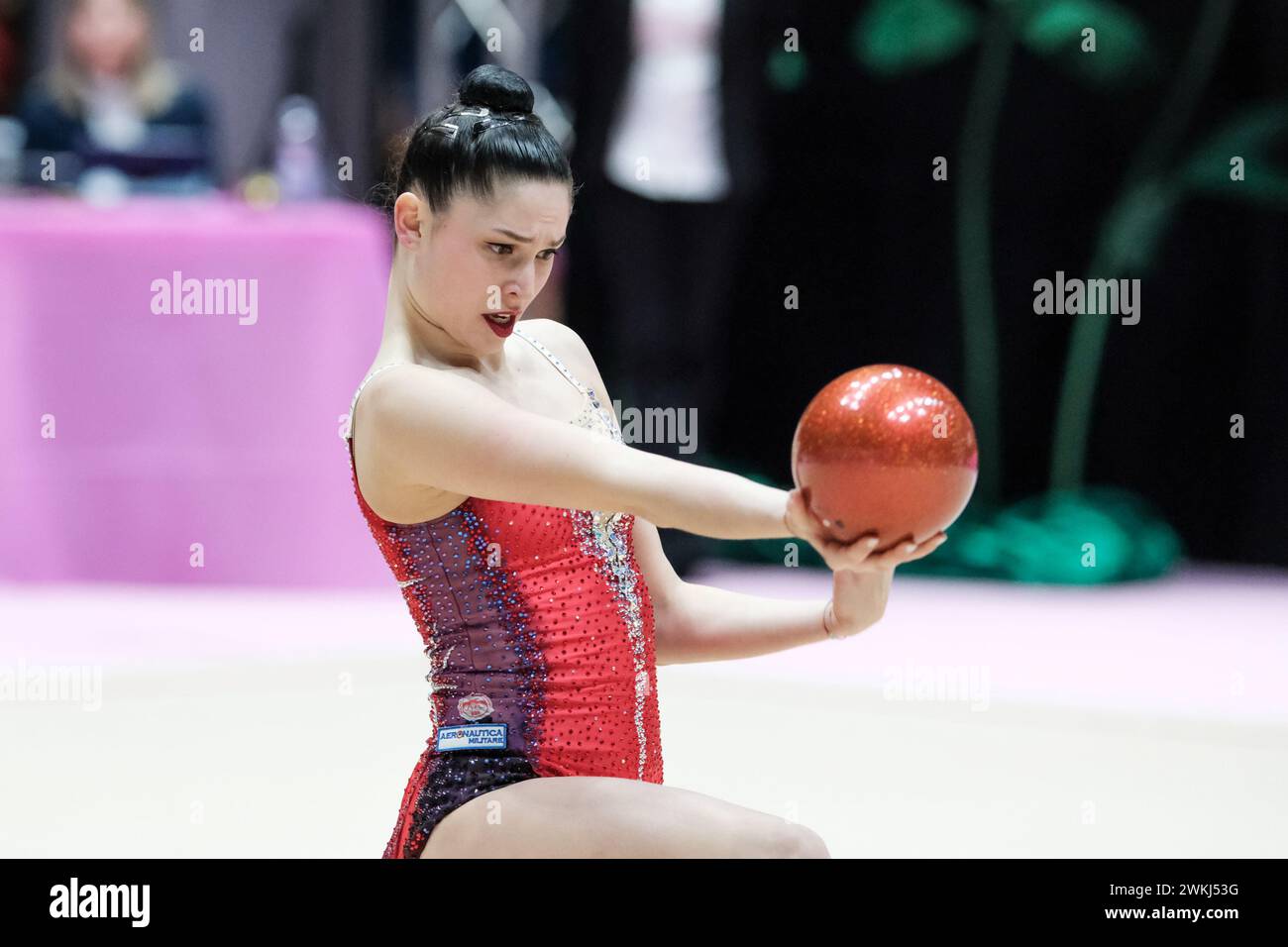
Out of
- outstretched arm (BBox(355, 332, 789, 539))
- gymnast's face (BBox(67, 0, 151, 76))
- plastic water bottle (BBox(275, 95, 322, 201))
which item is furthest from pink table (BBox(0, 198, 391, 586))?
outstretched arm (BBox(355, 332, 789, 539))

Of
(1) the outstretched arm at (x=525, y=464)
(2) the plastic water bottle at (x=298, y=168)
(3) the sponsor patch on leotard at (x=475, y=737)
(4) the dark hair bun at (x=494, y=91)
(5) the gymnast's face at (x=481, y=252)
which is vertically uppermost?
(2) the plastic water bottle at (x=298, y=168)

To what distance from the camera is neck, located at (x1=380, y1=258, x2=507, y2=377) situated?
1.97 metres

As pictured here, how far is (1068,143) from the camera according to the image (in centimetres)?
703

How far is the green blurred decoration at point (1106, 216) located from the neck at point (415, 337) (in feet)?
16.3

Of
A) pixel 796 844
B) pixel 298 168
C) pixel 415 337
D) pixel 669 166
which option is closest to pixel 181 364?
pixel 298 168

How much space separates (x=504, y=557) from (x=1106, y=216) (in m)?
5.53

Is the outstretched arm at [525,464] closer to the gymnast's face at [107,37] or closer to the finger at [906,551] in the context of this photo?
the finger at [906,551]

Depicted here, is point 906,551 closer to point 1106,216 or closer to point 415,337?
point 415,337

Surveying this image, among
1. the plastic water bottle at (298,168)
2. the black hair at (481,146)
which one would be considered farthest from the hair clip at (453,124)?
the plastic water bottle at (298,168)

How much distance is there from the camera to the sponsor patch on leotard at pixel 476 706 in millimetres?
1955

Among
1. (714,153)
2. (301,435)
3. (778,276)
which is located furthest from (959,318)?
(301,435)

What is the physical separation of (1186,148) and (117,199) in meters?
4.20

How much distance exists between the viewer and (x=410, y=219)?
6.46 feet

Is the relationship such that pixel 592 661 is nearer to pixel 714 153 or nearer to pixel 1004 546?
pixel 714 153
